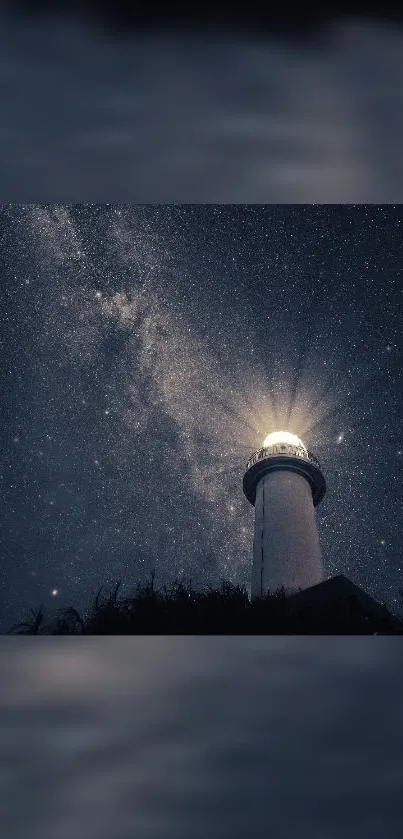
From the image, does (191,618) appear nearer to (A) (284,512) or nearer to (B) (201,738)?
(B) (201,738)

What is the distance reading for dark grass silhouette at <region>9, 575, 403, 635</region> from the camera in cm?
914

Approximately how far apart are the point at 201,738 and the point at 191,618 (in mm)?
8834

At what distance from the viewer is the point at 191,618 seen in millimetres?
9297

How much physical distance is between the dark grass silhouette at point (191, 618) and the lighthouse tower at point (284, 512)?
568cm

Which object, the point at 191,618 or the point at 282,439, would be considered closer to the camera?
the point at 191,618

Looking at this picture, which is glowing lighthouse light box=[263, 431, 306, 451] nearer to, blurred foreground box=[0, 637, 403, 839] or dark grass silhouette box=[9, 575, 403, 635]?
dark grass silhouette box=[9, 575, 403, 635]
